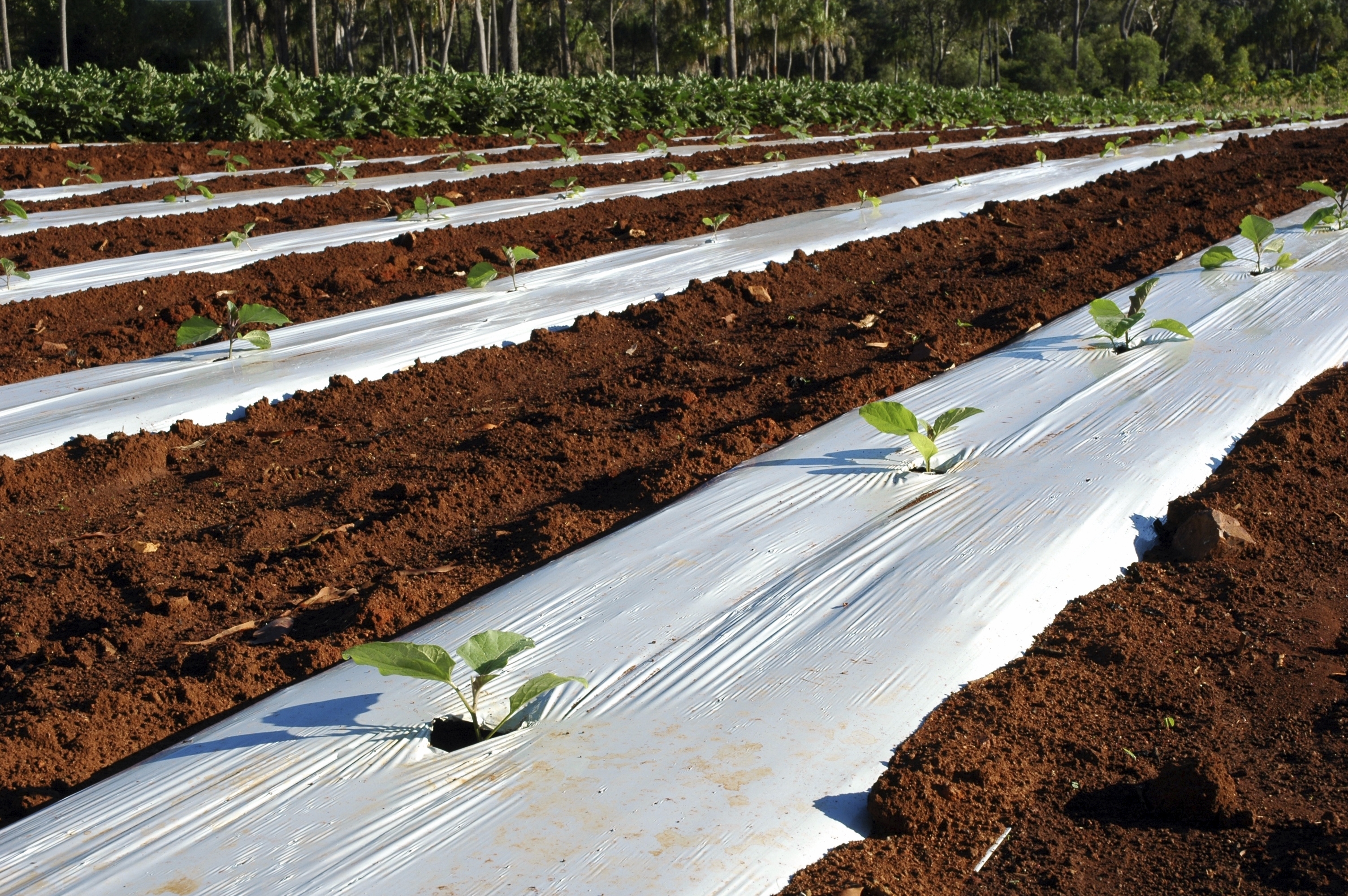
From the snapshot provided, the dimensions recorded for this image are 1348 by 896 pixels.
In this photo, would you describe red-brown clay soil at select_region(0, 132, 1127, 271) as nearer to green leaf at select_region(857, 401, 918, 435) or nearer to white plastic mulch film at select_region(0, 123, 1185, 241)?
white plastic mulch film at select_region(0, 123, 1185, 241)

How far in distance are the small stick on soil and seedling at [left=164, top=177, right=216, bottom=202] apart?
290 inches

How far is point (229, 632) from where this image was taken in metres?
2.51

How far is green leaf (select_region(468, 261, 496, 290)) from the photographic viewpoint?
5113 mm

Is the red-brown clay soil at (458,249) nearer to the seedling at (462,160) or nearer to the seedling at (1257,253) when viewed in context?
the seedling at (1257,253)

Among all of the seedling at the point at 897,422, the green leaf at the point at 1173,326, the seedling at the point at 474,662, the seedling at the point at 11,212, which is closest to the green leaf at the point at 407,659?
the seedling at the point at 474,662

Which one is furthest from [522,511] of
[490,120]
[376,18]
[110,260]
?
[376,18]

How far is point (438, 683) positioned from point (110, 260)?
529 cm

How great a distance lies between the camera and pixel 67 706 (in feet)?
7.26

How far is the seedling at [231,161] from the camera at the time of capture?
31.9ft

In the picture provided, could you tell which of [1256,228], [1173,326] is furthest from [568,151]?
[1173,326]

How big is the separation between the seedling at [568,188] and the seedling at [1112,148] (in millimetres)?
5162

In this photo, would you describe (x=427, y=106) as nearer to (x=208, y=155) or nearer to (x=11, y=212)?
(x=208, y=155)

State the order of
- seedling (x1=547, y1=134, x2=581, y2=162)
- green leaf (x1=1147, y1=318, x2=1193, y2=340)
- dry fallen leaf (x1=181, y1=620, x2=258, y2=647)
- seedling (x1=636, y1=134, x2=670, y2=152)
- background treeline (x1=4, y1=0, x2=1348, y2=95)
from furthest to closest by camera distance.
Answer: background treeline (x1=4, y1=0, x2=1348, y2=95) < seedling (x1=636, y1=134, x2=670, y2=152) < seedling (x1=547, y1=134, x2=581, y2=162) < green leaf (x1=1147, y1=318, x2=1193, y2=340) < dry fallen leaf (x1=181, y1=620, x2=258, y2=647)

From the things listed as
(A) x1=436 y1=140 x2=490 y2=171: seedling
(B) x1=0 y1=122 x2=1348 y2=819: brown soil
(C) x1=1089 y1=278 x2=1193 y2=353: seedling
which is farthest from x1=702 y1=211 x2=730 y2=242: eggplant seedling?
(A) x1=436 y1=140 x2=490 y2=171: seedling
